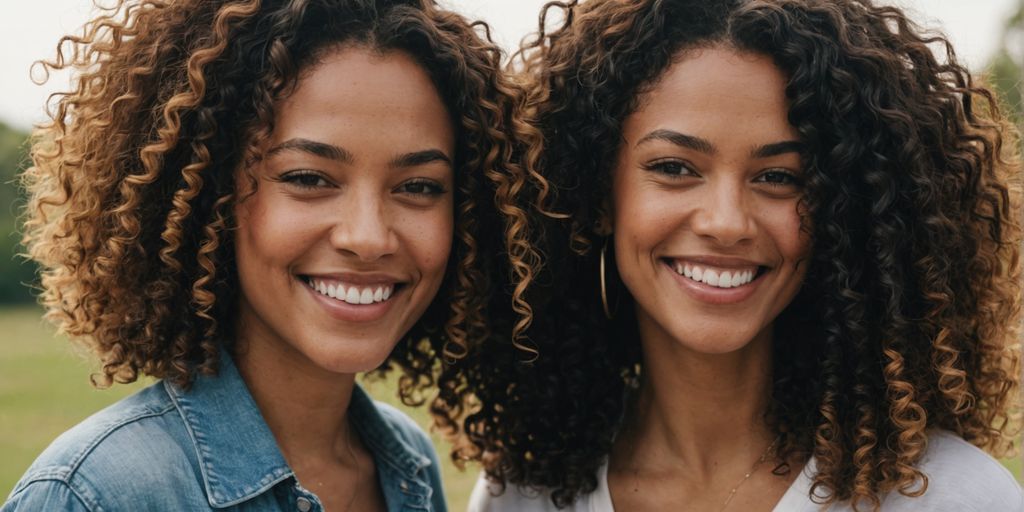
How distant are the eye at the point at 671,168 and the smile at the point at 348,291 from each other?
77cm

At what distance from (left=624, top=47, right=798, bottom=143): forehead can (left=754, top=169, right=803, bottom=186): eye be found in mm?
97

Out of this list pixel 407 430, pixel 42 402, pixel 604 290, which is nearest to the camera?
pixel 604 290

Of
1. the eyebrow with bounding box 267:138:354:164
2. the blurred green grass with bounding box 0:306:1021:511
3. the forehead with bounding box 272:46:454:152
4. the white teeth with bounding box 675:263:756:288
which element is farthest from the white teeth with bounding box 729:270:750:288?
the blurred green grass with bounding box 0:306:1021:511

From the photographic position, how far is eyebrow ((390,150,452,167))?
109 inches

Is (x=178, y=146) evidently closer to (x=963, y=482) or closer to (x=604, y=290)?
(x=604, y=290)

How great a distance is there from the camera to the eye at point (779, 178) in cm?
285

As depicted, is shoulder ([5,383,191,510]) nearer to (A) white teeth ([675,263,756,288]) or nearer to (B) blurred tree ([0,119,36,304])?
(A) white teeth ([675,263,756,288])

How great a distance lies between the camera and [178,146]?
2752 millimetres

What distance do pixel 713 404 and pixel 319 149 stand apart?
1.36 m

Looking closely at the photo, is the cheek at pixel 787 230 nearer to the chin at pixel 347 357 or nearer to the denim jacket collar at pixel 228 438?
the chin at pixel 347 357

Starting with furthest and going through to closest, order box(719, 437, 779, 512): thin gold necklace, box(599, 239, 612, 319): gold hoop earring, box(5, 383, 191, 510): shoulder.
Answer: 1. box(599, 239, 612, 319): gold hoop earring
2. box(719, 437, 779, 512): thin gold necklace
3. box(5, 383, 191, 510): shoulder

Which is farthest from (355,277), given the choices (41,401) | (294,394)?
(41,401)

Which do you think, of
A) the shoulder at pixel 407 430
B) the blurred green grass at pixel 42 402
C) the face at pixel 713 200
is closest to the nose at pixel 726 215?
the face at pixel 713 200

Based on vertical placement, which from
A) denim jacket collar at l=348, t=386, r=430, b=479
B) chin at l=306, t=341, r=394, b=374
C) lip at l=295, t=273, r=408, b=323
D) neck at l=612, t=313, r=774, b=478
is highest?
lip at l=295, t=273, r=408, b=323
